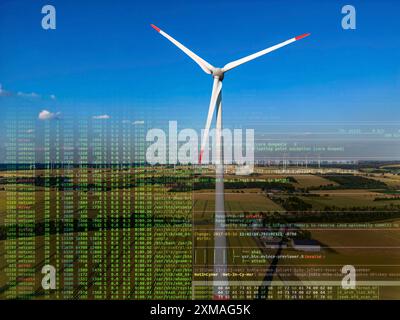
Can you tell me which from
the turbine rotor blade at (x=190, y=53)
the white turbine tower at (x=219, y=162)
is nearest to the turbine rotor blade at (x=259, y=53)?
the white turbine tower at (x=219, y=162)

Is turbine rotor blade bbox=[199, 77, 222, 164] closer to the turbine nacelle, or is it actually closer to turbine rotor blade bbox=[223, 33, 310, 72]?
the turbine nacelle

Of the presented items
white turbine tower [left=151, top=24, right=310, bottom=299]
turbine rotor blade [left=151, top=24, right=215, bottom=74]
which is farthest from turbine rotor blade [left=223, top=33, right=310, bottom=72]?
turbine rotor blade [left=151, top=24, right=215, bottom=74]

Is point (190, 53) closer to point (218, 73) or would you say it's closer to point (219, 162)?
point (218, 73)

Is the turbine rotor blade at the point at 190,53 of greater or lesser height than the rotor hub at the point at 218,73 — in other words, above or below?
above

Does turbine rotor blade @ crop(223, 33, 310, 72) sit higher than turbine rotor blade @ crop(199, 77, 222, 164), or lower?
higher

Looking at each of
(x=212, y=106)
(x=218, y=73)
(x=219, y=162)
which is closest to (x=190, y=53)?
(x=218, y=73)

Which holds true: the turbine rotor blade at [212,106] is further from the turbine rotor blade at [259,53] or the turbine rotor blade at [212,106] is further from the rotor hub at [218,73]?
the turbine rotor blade at [259,53]

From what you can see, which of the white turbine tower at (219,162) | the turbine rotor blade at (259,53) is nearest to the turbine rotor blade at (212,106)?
the white turbine tower at (219,162)

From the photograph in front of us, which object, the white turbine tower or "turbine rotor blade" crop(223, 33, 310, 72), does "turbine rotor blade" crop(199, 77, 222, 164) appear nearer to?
the white turbine tower

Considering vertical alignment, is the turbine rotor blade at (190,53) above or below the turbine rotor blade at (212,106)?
above

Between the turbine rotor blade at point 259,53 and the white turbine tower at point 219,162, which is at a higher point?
the turbine rotor blade at point 259,53

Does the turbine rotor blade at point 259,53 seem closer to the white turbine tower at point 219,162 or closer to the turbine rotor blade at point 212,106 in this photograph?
the white turbine tower at point 219,162
